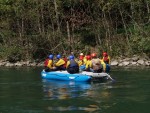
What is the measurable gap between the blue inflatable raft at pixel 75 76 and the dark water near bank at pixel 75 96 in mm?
500

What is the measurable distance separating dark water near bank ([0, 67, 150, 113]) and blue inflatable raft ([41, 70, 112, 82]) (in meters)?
0.50

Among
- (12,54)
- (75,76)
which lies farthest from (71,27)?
(75,76)

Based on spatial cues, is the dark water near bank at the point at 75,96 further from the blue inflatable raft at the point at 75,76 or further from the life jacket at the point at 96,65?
the life jacket at the point at 96,65

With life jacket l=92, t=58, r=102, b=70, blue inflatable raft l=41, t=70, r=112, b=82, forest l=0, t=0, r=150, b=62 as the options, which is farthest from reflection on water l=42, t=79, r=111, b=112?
forest l=0, t=0, r=150, b=62

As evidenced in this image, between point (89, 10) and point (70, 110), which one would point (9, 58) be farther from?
point (70, 110)

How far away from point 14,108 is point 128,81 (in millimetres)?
8547

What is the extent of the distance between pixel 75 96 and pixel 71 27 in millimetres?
22450

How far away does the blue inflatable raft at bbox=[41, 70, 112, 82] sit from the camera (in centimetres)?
2181

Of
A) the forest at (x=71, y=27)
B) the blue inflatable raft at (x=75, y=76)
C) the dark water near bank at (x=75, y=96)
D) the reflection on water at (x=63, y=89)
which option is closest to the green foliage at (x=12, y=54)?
the forest at (x=71, y=27)

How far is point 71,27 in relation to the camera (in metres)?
39.3

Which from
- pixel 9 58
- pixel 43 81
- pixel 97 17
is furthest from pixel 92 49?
pixel 43 81

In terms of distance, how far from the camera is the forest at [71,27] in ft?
118

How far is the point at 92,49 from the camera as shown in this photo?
3712 cm

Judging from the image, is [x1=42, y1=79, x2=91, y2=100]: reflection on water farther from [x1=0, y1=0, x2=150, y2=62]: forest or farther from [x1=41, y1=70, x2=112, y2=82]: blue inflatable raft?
[x1=0, y1=0, x2=150, y2=62]: forest
